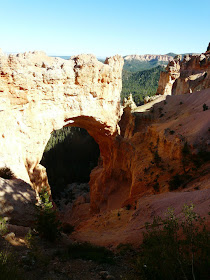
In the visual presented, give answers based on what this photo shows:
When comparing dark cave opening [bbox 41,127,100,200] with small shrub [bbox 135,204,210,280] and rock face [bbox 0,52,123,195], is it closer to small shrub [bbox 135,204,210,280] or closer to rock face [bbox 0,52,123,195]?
rock face [bbox 0,52,123,195]

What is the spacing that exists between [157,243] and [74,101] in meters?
9.36

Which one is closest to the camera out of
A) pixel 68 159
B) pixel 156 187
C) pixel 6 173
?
pixel 6 173

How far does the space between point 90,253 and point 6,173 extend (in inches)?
196

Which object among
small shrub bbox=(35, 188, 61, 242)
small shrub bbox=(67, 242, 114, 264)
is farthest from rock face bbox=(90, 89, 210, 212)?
small shrub bbox=(35, 188, 61, 242)

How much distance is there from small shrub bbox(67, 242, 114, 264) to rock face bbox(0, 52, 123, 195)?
4.42 m

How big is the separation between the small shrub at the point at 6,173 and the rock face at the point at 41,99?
1.05ft

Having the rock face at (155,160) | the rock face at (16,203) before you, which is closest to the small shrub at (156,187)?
the rock face at (155,160)

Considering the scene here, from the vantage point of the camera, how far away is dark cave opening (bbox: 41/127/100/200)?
31.5 meters

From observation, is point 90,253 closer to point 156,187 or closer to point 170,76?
point 156,187

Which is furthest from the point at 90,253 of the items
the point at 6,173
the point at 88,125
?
the point at 88,125

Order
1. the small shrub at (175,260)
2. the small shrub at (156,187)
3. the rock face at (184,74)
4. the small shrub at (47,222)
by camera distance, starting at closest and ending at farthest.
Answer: the small shrub at (175,260) → the small shrub at (47,222) → the small shrub at (156,187) → the rock face at (184,74)

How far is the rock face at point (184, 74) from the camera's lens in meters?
33.7

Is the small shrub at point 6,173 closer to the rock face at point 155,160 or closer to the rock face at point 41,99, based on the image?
the rock face at point 41,99

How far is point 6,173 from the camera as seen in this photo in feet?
27.4
